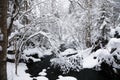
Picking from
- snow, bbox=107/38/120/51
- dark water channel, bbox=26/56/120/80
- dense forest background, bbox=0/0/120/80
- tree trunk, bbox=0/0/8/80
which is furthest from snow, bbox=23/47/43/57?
tree trunk, bbox=0/0/8/80

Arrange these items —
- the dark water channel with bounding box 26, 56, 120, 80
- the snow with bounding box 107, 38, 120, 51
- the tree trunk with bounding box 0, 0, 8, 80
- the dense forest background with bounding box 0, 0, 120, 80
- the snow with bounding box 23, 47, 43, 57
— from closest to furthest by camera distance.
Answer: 1. the tree trunk with bounding box 0, 0, 8, 80
2. the dense forest background with bounding box 0, 0, 120, 80
3. the dark water channel with bounding box 26, 56, 120, 80
4. the snow with bounding box 107, 38, 120, 51
5. the snow with bounding box 23, 47, 43, 57

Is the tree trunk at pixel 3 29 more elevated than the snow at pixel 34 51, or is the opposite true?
the tree trunk at pixel 3 29

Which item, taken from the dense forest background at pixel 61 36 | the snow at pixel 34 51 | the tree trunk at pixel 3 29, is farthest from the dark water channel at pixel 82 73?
the tree trunk at pixel 3 29

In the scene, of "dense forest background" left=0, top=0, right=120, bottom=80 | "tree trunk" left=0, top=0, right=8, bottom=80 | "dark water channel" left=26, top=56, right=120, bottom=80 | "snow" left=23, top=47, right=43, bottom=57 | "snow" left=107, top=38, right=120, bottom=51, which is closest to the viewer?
"tree trunk" left=0, top=0, right=8, bottom=80

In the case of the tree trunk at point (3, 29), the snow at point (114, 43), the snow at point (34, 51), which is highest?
→ the tree trunk at point (3, 29)

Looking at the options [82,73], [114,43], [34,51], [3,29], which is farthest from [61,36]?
[3,29]

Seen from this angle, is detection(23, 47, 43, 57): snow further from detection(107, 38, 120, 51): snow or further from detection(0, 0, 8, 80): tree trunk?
detection(0, 0, 8, 80): tree trunk

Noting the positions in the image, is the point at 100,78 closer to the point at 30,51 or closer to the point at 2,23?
the point at 30,51

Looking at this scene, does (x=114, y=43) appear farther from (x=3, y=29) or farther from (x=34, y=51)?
(x=3, y=29)

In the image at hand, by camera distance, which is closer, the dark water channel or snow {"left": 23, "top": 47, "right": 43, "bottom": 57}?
the dark water channel

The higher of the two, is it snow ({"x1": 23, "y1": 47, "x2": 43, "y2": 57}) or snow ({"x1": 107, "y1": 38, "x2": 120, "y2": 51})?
snow ({"x1": 107, "y1": 38, "x2": 120, "y2": 51})

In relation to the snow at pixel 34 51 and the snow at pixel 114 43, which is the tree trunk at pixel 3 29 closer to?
the snow at pixel 114 43

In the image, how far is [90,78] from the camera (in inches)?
505

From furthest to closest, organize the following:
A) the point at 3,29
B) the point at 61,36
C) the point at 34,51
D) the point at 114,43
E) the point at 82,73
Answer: the point at 34,51
the point at 61,36
the point at 114,43
the point at 82,73
the point at 3,29
